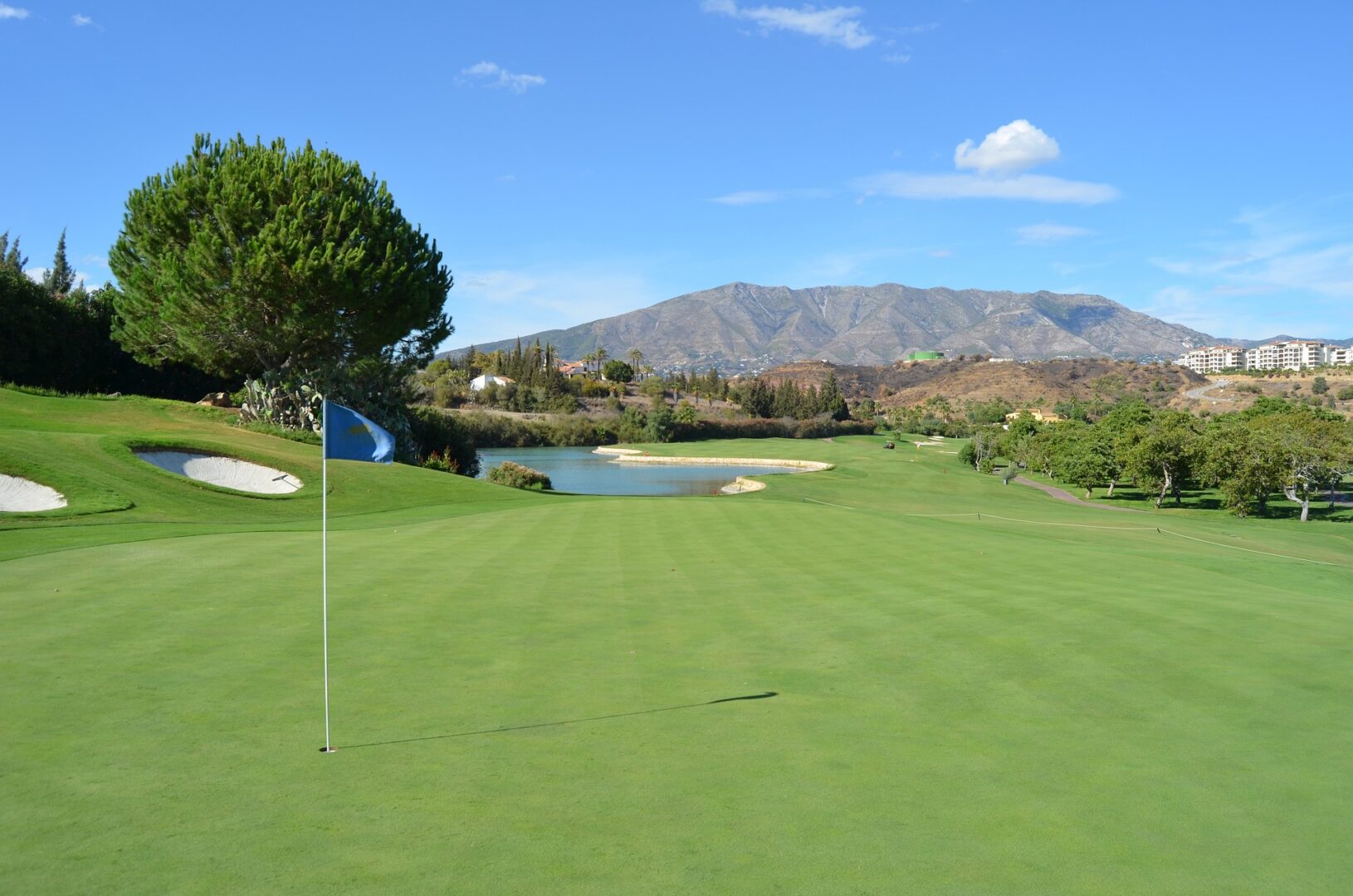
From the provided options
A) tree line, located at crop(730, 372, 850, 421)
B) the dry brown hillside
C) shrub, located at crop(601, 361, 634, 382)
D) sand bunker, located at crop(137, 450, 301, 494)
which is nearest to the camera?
sand bunker, located at crop(137, 450, 301, 494)

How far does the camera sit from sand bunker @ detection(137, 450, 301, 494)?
93.2 ft

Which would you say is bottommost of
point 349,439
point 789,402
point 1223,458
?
point 1223,458

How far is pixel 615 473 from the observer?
7275 cm

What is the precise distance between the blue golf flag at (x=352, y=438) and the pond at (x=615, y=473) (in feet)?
141

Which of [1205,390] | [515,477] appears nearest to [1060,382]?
[1205,390]

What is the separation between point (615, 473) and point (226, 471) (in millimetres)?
44255

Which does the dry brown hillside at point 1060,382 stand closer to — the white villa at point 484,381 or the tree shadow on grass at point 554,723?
the white villa at point 484,381

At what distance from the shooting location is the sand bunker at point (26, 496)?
20828 mm

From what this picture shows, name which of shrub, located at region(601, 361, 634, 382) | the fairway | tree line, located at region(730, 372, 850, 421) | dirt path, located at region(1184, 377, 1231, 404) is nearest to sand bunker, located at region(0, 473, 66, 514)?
the fairway

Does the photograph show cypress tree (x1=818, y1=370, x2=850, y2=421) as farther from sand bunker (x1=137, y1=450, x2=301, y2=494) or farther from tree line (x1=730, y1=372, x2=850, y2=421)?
sand bunker (x1=137, y1=450, x2=301, y2=494)

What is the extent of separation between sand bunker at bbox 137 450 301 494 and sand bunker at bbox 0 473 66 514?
6.22m

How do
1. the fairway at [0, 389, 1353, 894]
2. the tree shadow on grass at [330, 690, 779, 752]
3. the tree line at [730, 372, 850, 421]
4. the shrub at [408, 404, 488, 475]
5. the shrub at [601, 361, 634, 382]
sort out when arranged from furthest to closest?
1. the shrub at [601, 361, 634, 382]
2. the tree line at [730, 372, 850, 421]
3. the shrub at [408, 404, 488, 475]
4. the tree shadow on grass at [330, 690, 779, 752]
5. the fairway at [0, 389, 1353, 894]

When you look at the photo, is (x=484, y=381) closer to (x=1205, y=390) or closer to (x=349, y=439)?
(x=1205, y=390)

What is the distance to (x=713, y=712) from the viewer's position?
7.70m
